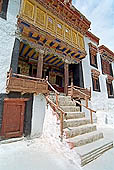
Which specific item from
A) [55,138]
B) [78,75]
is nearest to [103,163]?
[55,138]

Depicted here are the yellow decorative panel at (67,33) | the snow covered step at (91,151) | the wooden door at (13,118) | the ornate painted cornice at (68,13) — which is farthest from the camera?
the yellow decorative panel at (67,33)

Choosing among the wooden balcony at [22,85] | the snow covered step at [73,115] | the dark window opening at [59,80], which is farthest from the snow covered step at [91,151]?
the dark window opening at [59,80]

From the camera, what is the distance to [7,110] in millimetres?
5750

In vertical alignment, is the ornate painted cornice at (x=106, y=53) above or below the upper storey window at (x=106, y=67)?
above

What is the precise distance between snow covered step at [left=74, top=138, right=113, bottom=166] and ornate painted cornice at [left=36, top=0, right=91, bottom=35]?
9764 millimetres

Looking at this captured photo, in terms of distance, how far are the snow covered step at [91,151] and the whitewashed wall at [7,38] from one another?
15.9 ft

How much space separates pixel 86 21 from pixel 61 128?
465 inches

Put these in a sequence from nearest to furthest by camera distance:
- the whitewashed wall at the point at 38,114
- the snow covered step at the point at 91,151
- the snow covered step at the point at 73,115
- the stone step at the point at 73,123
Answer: the snow covered step at the point at 91,151, the stone step at the point at 73,123, the snow covered step at the point at 73,115, the whitewashed wall at the point at 38,114

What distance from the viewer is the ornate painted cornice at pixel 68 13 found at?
8608 millimetres

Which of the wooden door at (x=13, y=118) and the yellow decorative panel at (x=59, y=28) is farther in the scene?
the yellow decorative panel at (x=59, y=28)

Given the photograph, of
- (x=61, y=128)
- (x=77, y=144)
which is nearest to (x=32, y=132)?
(x=61, y=128)

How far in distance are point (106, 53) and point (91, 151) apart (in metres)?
13.9

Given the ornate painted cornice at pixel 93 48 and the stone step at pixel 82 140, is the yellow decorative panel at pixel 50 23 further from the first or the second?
the stone step at pixel 82 140

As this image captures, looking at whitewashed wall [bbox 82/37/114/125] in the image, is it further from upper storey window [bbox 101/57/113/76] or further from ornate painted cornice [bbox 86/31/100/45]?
upper storey window [bbox 101/57/113/76]
